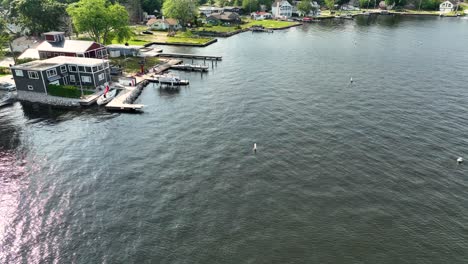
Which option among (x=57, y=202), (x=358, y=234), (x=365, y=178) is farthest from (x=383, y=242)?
(x=57, y=202)

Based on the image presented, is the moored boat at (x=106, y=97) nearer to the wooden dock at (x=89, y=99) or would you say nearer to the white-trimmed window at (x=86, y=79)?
the wooden dock at (x=89, y=99)

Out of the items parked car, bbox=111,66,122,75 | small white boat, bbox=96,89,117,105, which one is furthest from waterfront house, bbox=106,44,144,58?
small white boat, bbox=96,89,117,105

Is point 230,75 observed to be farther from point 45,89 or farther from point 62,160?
point 62,160

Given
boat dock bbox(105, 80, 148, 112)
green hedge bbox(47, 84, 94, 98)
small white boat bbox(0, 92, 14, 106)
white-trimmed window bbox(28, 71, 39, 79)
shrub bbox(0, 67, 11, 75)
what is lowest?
boat dock bbox(105, 80, 148, 112)

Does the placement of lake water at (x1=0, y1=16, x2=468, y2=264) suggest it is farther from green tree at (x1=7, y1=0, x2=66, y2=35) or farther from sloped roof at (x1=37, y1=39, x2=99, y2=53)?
green tree at (x1=7, y1=0, x2=66, y2=35)

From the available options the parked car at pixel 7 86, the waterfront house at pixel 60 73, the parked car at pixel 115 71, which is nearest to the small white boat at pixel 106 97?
the waterfront house at pixel 60 73

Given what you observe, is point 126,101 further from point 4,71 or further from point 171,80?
point 4,71

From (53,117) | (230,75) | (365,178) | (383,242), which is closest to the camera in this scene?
(383,242)

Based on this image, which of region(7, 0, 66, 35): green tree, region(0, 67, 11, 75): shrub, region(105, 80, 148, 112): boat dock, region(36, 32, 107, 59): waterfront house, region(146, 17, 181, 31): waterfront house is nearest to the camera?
region(105, 80, 148, 112): boat dock
